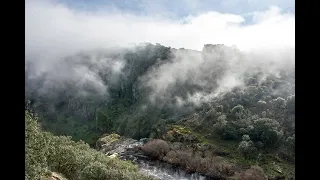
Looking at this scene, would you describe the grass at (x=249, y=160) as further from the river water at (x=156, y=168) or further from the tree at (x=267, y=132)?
the river water at (x=156, y=168)

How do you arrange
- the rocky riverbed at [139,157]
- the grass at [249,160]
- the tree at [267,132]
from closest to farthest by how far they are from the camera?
the grass at [249,160] → the rocky riverbed at [139,157] → the tree at [267,132]

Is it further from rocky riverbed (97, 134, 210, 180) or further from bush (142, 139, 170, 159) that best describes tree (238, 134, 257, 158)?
bush (142, 139, 170, 159)

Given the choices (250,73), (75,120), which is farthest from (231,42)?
(75,120)

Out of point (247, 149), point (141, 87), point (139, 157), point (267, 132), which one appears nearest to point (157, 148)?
point (139, 157)

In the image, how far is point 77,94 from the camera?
3972 centimetres

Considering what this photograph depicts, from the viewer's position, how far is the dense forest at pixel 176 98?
27078mm

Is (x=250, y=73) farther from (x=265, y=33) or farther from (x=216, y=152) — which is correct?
(x=216, y=152)

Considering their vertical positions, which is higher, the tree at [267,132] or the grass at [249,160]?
the tree at [267,132]

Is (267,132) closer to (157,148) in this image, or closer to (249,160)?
(249,160)

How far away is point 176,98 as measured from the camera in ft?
122

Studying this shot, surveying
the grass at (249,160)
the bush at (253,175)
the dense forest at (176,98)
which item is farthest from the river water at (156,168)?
the grass at (249,160)

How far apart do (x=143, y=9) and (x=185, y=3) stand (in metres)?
7.39

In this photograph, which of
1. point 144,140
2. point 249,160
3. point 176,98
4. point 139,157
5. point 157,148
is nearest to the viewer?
point 249,160

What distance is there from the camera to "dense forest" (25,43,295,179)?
1066 inches
